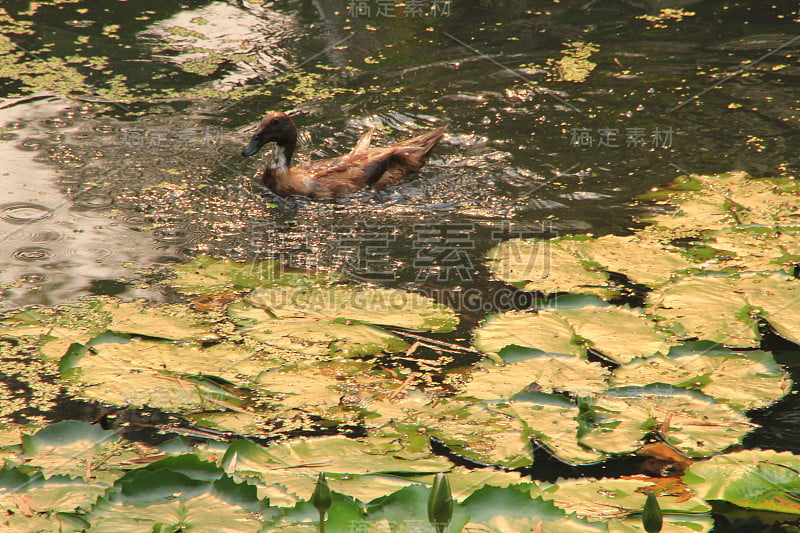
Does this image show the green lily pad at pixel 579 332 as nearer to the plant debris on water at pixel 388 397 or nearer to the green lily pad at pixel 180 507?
the plant debris on water at pixel 388 397

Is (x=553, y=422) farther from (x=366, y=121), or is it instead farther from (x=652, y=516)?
(x=366, y=121)

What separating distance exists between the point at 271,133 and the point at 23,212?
1693mm

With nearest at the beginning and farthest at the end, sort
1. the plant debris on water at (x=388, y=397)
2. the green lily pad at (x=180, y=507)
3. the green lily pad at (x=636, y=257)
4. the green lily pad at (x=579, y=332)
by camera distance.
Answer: the green lily pad at (x=180, y=507) → the plant debris on water at (x=388, y=397) → the green lily pad at (x=579, y=332) → the green lily pad at (x=636, y=257)

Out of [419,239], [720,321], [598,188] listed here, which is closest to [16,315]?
[419,239]

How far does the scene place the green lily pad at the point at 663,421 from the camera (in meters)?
2.74

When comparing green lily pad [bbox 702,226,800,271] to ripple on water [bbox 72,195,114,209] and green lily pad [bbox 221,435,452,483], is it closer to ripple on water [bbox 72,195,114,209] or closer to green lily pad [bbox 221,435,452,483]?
green lily pad [bbox 221,435,452,483]

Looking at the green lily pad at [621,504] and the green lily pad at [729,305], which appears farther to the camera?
the green lily pad at [729,305]

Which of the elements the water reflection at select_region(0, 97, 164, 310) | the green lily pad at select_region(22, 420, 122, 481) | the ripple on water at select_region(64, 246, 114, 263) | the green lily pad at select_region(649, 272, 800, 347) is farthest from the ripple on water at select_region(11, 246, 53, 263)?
the green lily pad at select_region(649, 272, 800, 347)

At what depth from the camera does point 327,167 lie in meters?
5.59

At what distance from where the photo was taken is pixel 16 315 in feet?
12.1

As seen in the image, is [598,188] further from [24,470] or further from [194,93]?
[24,470]

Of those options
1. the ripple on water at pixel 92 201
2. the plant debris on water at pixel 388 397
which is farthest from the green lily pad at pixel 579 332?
the ripple on water at pixel 92 201

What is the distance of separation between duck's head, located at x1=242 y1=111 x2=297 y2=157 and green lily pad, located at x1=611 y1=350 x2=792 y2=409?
321cm

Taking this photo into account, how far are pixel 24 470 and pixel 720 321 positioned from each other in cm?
287
